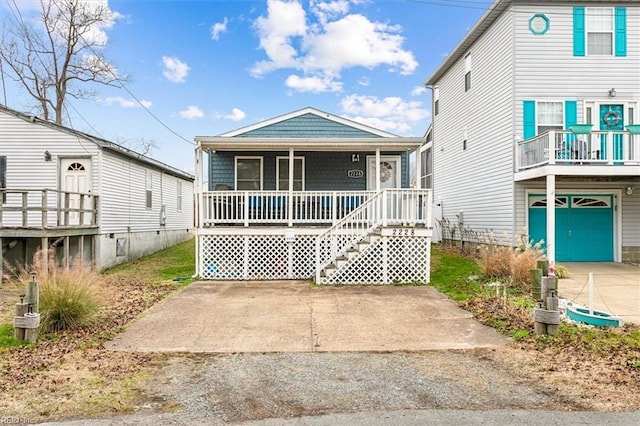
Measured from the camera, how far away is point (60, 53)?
24141 millimetres

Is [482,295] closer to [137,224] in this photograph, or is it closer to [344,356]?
[344,356]

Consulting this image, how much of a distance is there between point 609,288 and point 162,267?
1227 centimetres

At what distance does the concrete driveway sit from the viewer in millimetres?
5797

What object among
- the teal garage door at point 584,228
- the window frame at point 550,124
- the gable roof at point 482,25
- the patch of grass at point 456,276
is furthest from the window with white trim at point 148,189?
the teal garage door at point 584,228

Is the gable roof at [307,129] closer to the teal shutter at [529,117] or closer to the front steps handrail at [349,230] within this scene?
the front steps handrail at [349,230]

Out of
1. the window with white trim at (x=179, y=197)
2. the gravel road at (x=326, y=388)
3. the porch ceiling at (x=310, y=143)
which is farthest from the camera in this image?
the window with white trim at (x=179, y=197)

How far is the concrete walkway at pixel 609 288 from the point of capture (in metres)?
7.66

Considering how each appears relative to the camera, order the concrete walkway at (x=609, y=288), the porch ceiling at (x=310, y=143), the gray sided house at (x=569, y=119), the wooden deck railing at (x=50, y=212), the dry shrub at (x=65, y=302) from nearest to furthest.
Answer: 1. the dry shrub at (x=65, y=302)
2. the concrete walkway at (x=609, y=288)
3. the porch ceiling at (x=310, y=143)
4. the gray sided house at (x=569, y=119)
5. the wooden deck railing at (x=50, y=212)

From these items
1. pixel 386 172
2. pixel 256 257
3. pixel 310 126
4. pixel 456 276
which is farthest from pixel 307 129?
pixel 456 276

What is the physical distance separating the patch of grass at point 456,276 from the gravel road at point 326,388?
3.97 m

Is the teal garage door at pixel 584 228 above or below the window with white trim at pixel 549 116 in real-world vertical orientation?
below

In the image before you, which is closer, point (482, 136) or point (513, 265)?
point (513, 265)

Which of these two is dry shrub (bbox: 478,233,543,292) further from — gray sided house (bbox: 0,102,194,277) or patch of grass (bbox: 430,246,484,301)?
gray sided house (bbox: 0,102,194,277)

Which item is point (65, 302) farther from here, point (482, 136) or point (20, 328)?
point (482, 136)
